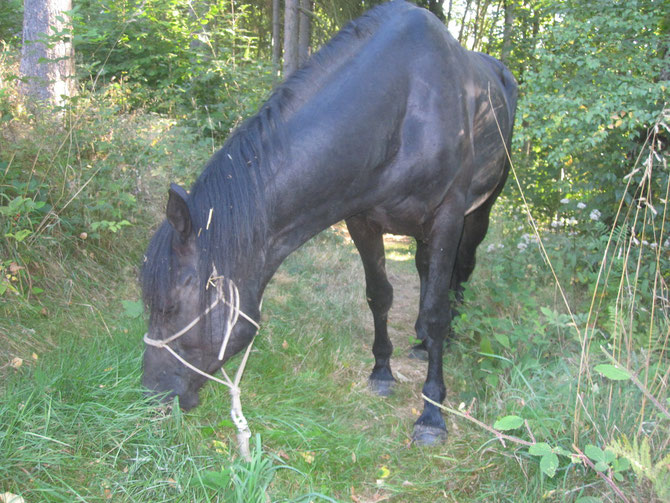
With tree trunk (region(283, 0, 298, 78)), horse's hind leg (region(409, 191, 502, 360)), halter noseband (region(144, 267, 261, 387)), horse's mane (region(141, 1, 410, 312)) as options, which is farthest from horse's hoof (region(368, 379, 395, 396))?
tree trunk (region(283, 0, 298, 78))

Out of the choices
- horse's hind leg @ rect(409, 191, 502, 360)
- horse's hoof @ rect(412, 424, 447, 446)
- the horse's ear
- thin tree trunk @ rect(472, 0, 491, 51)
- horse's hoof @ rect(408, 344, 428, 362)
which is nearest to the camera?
the horse's ear

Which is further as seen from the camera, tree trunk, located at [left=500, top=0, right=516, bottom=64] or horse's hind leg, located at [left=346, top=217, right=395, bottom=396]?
tree trunk, located at [left=500, top=0, right=516, bottom=64]

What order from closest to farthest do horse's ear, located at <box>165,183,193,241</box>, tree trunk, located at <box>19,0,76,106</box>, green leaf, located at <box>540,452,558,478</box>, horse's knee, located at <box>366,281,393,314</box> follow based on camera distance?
1. green leaf, located at <box>540,452,558,478</box>
2. horse's ear, located at <box>165,183,193,241</box>
3. horse's knee, located at <box>366,281,393,314</box>
4. tree trunk, located at <box>19,0,76,106</box>

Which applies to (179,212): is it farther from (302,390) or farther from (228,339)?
(302,390)

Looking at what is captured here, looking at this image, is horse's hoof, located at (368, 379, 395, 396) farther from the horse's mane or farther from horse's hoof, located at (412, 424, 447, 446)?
the horse's mane

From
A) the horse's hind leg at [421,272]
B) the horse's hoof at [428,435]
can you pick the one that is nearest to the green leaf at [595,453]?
the horse's hoof at [428,435]

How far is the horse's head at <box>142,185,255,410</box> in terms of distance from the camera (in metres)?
2.03

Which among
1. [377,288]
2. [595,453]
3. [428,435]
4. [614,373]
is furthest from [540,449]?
[377,288]

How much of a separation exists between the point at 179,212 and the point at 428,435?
1.75m

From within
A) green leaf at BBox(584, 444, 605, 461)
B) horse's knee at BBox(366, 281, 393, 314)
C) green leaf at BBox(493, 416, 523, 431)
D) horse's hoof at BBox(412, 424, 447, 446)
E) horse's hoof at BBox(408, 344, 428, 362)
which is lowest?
horse's hoof at BBox(408, 344, 428, 362)

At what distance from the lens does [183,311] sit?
6.90ft

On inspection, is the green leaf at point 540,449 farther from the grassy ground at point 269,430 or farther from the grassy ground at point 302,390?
the grassy ground at point 269,430

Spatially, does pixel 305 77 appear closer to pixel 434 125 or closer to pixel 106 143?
pixel 434 125

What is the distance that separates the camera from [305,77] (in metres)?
2.42
